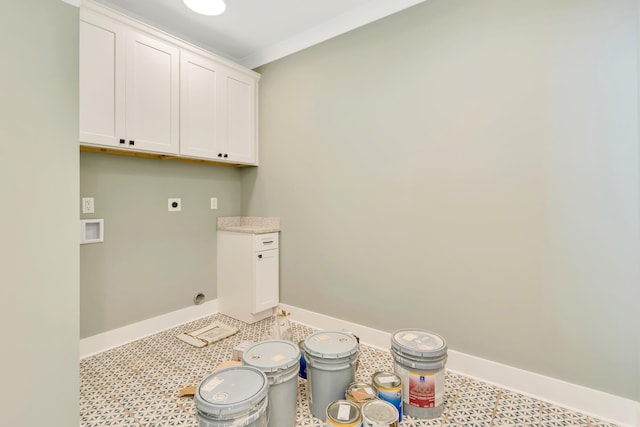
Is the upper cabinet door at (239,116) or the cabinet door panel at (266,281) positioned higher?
the upper cabinet door at (239,116)

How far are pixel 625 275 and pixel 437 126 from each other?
4.19 feet

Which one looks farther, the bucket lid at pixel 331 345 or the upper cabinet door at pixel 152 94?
the upper cabinet door at pixel 152 94

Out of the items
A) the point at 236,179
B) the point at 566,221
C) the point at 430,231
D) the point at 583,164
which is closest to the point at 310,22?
the point at 236,179

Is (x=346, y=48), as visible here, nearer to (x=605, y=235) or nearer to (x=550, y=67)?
(x=550, y=67)

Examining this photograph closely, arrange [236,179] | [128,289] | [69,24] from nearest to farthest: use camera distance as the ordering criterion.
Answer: [69,24]
[128,289]
[236,179]

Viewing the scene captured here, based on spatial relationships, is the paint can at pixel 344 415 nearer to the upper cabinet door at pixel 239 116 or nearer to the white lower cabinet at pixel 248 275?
A: the white lower cabinet at pixel 248 275

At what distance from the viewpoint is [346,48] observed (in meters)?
2.40

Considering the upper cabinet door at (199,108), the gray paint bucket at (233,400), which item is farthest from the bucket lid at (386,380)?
the upper cabinet door at (199,108)

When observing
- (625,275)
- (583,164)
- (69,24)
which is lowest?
(625,275)

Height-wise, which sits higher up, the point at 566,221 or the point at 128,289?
the point at 566,221

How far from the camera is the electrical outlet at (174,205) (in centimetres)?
260

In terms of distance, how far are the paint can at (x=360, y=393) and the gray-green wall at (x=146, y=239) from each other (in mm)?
1849

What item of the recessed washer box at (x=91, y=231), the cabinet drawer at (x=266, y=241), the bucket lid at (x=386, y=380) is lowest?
the bucket lid at (x=386, y=380)

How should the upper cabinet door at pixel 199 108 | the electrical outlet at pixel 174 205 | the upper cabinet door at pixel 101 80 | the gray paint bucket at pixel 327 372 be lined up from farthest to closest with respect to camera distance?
the electrical outlet at pixel 174 205 → the upper cabinet door at pixel 199 108 → the upper cabinet door at pixel 101 80 → the gray paint bucket at pixel 327 372
